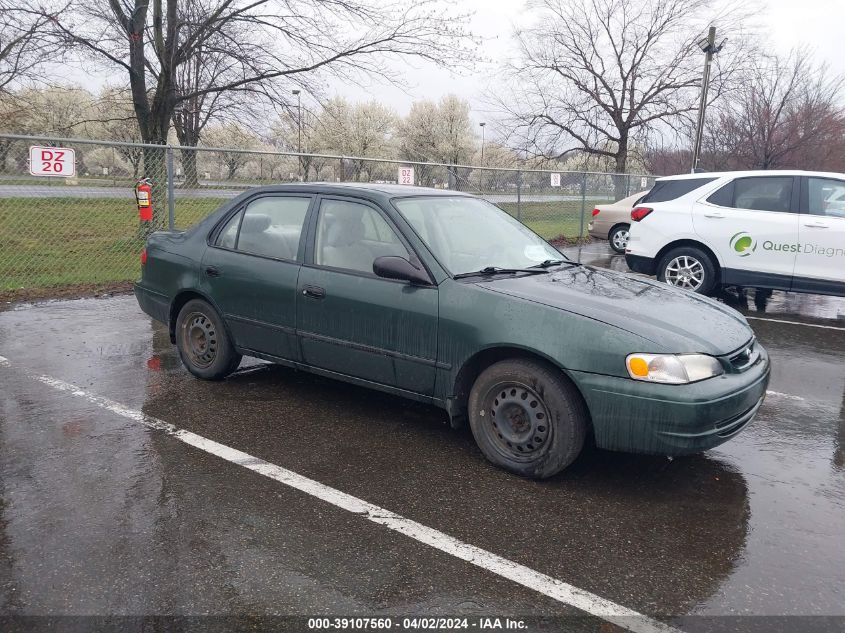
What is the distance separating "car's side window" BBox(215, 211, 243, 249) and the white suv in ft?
20.0

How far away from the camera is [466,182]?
14.9 m

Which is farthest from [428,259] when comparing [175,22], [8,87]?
[8,87]

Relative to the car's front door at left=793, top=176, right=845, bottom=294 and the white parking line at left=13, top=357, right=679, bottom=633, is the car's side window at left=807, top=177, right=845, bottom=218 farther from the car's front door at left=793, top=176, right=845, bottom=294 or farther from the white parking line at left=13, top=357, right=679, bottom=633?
the white parking line at left=13, top=357, right=679, bottom=633

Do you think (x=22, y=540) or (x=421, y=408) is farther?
(x=421, y=408)

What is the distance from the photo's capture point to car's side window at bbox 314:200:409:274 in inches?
177

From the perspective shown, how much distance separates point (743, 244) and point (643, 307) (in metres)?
5.53

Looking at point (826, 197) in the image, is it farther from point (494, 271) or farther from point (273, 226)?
point (273, 226)

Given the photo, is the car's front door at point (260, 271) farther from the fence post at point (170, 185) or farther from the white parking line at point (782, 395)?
the fence post at point (170, 185)

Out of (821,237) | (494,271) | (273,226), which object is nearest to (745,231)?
(821,237)

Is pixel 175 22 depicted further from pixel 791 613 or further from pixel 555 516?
pixel 791 613

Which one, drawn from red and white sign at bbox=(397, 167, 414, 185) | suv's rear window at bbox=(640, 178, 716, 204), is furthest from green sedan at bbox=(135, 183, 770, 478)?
red and white sign at bbox=(397, 167, 414, 185)

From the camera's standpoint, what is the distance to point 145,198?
33.6ft

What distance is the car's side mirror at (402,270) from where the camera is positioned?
4.17m

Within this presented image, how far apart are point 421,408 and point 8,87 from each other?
58.5 feet
